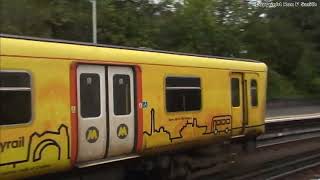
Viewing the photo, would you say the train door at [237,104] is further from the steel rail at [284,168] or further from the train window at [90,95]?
the train window at [90,95]

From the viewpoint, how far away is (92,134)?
972 cm

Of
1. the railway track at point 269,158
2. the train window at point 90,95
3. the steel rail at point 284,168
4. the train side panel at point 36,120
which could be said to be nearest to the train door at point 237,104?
the railway track at point 269,158

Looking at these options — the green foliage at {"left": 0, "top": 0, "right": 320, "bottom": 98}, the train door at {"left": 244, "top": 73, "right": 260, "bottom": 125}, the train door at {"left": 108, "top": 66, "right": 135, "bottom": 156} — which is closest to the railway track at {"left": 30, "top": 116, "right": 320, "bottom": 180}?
the train door at {"left": 108, "top": 66, "right": 135, "bottom": 156}

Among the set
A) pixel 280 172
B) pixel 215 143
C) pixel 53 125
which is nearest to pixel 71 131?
pixel 53 125

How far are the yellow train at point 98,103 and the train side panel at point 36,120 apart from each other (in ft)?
0.04

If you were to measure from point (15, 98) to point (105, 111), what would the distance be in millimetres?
1902

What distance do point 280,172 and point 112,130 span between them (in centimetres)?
656

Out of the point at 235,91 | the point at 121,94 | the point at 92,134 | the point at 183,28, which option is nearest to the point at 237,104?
the point at 235,91

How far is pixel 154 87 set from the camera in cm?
1121

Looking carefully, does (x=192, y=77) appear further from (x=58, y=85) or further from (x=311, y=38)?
(x=311, y=38)

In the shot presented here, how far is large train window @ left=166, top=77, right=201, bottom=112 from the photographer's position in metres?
11.8

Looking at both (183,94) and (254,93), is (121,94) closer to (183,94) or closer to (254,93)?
(183,94)

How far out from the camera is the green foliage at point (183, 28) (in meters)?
34.9

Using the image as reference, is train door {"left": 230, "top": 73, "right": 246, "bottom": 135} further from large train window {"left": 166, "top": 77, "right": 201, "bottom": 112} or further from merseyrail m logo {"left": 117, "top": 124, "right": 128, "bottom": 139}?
merseyrail m logo {"left": 117, "top": 124, "right": 128, "bottom": 139}
